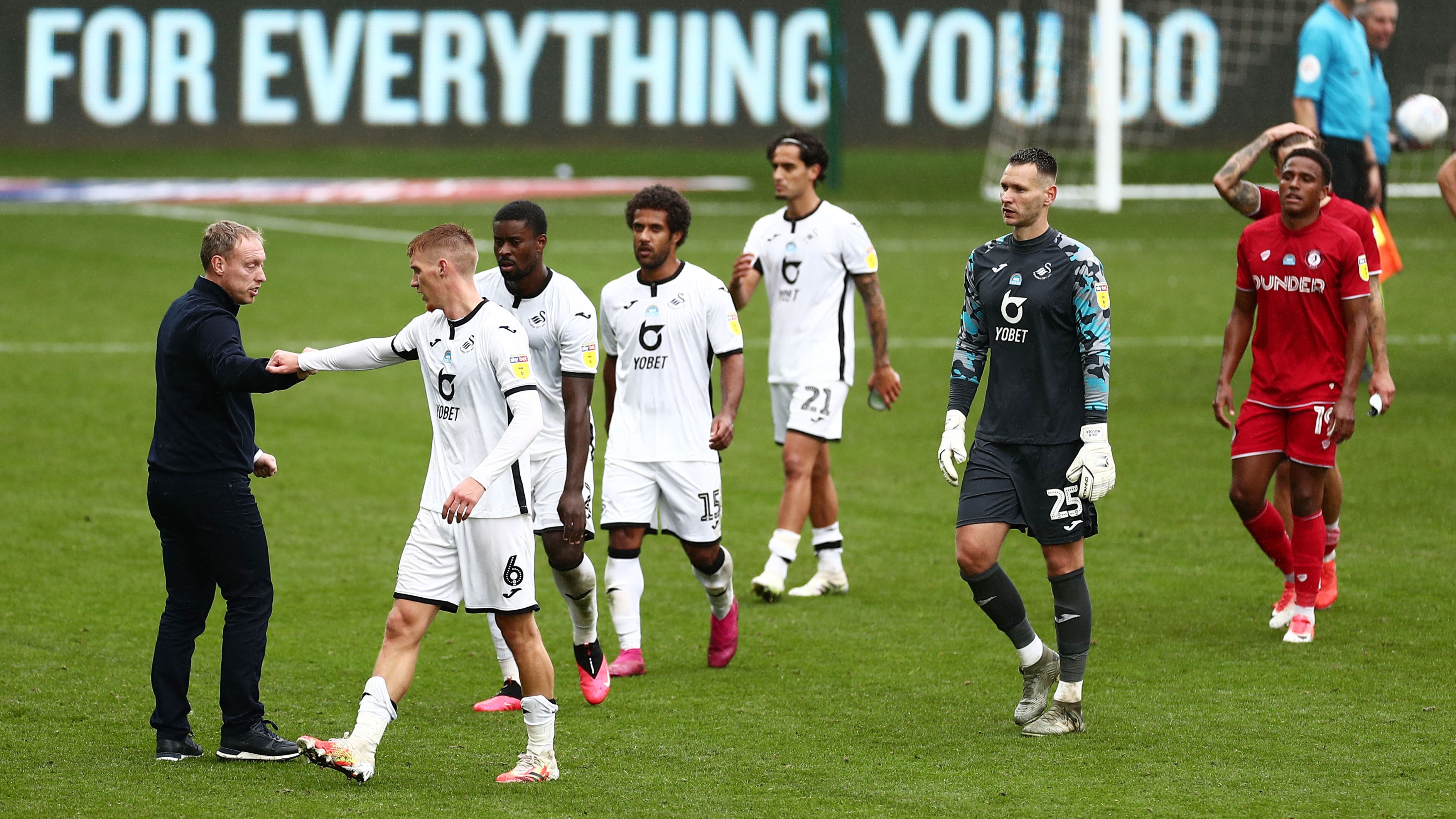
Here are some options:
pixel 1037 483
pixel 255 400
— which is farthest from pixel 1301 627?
pixel 255 400

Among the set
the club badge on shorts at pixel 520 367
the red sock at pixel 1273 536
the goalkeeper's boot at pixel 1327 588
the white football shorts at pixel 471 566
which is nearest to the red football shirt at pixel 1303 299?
the red sock at pixel 1273 536

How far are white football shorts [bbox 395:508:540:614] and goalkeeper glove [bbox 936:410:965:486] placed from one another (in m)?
1.68

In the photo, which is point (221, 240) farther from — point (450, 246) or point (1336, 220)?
point (1336, 220)

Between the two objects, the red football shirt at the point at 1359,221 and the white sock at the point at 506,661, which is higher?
the red football shirt at the point at 1359,221

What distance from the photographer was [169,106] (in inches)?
1072

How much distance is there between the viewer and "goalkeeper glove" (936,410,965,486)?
6570mm

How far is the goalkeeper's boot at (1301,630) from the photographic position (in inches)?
308

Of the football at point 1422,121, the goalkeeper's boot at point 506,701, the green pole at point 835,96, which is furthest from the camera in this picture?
the green pole at point 835,96

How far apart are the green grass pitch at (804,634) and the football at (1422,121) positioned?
2.14 m

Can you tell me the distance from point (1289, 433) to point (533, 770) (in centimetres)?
392

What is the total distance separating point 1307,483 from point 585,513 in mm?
3358

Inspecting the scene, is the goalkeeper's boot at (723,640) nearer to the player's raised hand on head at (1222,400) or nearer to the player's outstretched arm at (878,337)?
the player's outstretched arm at (878,337)

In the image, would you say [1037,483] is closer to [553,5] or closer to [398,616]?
[398,616]

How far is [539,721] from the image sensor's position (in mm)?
5910
